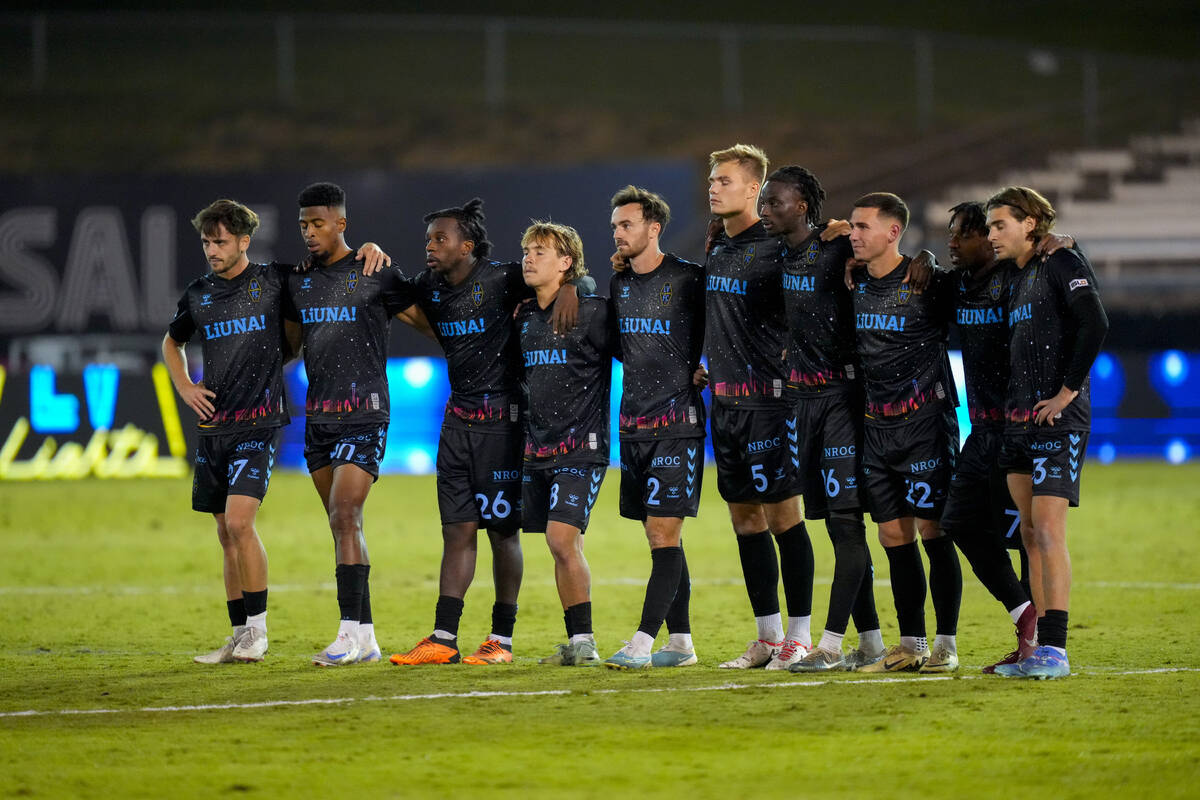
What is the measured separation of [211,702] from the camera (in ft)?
21.4

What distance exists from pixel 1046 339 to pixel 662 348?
185 cm

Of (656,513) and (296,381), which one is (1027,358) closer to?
(656,513)

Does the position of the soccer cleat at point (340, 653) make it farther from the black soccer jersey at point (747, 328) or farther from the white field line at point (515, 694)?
the black soccer jersey at point (747, 328)

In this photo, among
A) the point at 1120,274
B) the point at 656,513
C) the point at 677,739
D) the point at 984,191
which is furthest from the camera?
the point at 984,191

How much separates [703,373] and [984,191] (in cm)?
2073

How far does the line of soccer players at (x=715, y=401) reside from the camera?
7164mm

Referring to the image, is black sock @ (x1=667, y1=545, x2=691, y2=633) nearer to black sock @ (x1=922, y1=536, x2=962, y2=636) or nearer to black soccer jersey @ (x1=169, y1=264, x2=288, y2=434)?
black sock @ (x1=922, y1=536, x2=962, y2=636)

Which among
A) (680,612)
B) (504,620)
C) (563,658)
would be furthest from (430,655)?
(680,612)

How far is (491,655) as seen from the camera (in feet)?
25.3

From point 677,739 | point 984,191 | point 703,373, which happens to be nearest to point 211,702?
point 677,739

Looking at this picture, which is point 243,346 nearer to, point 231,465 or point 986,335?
point 231,465

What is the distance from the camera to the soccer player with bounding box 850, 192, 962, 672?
7270mm

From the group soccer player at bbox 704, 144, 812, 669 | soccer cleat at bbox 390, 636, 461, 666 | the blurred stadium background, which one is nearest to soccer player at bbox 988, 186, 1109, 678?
soccer player at bbox 704, 144, 812, 669

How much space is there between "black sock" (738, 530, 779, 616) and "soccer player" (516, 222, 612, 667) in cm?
82
